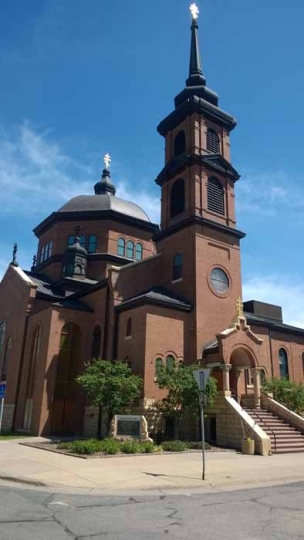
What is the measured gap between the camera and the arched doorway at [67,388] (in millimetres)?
27625

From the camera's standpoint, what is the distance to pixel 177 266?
100ft

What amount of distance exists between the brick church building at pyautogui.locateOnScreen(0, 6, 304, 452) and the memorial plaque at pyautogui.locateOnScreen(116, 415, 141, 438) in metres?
2.69

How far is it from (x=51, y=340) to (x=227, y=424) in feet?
40.9

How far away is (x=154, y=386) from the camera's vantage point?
79.3 feet

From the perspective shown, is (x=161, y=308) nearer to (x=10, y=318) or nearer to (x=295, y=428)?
(x=295, y=428)

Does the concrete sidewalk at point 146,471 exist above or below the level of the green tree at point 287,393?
below

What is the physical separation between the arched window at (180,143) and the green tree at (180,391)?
60.6 ft

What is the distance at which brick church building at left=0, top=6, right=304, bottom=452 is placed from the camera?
26281 millimetres

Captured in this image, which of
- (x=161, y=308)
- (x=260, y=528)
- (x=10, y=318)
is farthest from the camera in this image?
(x=10, y=318)

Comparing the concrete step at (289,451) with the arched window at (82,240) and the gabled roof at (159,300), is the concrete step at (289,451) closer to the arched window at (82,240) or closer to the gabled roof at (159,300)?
the gabled roof at (159,300)

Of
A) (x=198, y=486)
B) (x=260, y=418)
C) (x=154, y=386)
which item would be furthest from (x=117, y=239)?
(x=198, y=486)

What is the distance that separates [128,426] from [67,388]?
29.9 feet

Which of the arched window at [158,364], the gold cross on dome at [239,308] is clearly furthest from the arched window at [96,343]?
the gold cross on dome at [239,308]

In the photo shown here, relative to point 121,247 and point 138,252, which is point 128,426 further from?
point 138,252
